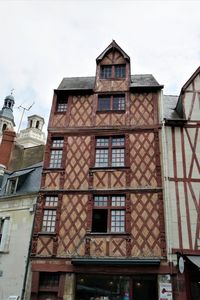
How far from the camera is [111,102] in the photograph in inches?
503

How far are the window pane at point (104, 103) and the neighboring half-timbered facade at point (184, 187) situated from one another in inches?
96.6

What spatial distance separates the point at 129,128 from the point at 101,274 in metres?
5.46

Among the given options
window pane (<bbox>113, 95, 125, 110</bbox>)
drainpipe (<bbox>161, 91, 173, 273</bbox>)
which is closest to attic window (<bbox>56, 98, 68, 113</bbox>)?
window pane (<bbox>113, 95, 125, 110</bbox>)

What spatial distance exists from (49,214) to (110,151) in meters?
3.31

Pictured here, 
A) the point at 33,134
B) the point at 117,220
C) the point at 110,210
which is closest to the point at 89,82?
the point at 110,210

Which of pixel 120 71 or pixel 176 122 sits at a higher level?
pixel 120 71

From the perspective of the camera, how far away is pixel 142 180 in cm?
1090

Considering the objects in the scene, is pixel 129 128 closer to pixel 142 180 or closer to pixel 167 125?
pixel 167 125

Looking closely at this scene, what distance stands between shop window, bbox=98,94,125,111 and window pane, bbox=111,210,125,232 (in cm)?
437

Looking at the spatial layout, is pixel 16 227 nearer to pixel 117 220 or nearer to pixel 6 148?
pixel 117 220

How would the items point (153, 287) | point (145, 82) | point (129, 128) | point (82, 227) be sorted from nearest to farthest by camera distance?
point (153, 287), point (82, 227), point (129, 128), point (145, 82)

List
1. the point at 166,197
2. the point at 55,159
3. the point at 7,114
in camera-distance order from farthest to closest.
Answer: the point at 7,114, the point at 55,159, the point at 166,197

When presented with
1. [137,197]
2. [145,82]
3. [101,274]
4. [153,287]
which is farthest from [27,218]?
[145,82]

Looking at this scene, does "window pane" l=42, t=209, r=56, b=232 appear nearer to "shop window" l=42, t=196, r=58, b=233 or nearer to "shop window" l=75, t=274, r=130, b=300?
"shop window" l=42, t=196, r=58, b=233
